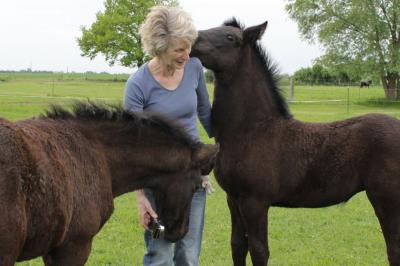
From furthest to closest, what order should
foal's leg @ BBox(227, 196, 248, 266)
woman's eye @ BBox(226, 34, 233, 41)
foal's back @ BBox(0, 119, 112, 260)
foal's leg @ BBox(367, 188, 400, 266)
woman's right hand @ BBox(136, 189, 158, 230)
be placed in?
foal's leg @ BBox(227, 196, 248, 266)
foal's leg @ BBox(367, 188, 400, 266)
woman's eye @ BBox(226, 34, 233, 41)
woman's right hand @ BBox(136, 189, 158, 230)
foal's back @ BBox(0, 119, 112, 260)

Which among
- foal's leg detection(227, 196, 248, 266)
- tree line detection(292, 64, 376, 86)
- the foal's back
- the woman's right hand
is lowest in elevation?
foal's leg detection(227, 196, 248, 266)

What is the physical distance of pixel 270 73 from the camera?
450cm

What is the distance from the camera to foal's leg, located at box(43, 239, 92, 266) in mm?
2848

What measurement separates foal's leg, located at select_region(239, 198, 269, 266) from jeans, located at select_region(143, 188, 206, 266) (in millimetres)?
599

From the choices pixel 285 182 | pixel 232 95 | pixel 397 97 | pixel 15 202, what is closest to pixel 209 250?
pixel 285 182

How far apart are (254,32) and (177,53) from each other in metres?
1.15

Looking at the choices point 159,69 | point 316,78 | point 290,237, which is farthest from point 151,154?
point 316,78

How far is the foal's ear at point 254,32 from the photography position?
426 centimetres

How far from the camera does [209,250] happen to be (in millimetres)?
5887

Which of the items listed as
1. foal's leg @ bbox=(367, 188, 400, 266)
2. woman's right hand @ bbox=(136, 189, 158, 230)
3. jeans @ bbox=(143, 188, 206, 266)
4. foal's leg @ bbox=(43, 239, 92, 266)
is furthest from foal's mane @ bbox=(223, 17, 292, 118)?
foal's leg @ bbox=(43, 239, 92, 266)

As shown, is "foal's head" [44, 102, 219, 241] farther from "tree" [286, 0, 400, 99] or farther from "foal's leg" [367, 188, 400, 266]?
"tree" [286, 0, 400, 99]

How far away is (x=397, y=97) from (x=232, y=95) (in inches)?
1173

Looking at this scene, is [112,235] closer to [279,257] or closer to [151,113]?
[279,257]

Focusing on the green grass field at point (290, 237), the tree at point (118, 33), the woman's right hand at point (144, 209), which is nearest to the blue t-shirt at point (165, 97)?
the woman's right hand at point (144, 209)
